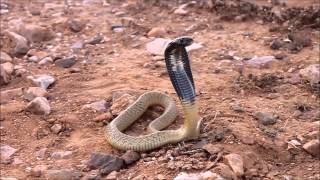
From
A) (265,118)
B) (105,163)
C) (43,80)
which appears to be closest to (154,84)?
(43,80)

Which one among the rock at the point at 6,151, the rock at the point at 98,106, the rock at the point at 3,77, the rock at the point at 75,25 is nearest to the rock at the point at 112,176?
the rock at the point at 6,151

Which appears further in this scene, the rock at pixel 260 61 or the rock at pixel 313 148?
the rock at pixel 260 61

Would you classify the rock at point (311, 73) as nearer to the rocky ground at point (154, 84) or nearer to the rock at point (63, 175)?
the rocky ground at point (154, 84)

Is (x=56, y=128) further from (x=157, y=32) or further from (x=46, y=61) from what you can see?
(x=157, y=32)

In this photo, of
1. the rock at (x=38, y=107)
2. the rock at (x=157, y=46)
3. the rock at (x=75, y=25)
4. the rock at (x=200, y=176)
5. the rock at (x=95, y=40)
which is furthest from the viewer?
the rock at (x=75, y=25)

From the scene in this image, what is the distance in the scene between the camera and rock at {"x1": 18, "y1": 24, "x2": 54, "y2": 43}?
6686 mm

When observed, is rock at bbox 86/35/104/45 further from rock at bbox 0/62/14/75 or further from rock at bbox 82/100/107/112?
A: rock at bbox 82/100/107/112

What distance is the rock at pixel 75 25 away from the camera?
23.0ft

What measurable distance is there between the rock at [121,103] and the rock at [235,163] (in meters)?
1.21

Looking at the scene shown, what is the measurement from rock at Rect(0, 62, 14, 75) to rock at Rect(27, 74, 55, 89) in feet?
0.74

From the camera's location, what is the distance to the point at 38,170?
13.7 ft

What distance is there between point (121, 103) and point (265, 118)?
1.15 meters

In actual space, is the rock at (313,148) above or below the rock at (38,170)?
above

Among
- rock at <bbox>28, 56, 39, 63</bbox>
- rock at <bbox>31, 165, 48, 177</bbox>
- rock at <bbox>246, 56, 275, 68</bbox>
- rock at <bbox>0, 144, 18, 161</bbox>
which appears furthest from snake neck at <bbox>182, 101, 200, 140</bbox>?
rock at <bbox>28, 56, 39, 63</bbox>
